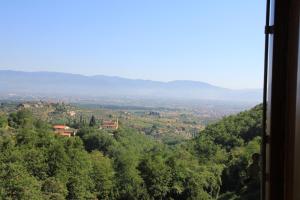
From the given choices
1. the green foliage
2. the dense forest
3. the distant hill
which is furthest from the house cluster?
the distant hill

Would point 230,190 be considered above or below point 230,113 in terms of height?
below

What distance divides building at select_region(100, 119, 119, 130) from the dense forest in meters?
1.45

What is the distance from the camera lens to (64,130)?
14891 mm

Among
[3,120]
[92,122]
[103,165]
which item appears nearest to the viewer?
[3,120]

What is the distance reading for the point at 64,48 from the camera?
3125cm

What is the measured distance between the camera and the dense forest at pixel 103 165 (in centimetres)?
1236

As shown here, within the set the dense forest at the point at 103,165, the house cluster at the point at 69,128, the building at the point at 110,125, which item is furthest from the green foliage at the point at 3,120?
the building at the point at 110,125

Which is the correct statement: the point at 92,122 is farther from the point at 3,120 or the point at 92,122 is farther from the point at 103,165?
the point at 3,120

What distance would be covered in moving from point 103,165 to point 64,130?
2.35 meters

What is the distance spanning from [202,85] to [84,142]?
2522 centimetres

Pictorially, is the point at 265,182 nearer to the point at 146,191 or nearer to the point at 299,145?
the point at 299,145

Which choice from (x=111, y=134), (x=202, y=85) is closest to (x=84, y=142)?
(x=111, y=134)

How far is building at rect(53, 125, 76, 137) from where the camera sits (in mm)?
14117

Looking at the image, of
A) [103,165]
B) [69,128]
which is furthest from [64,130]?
[103,165]
